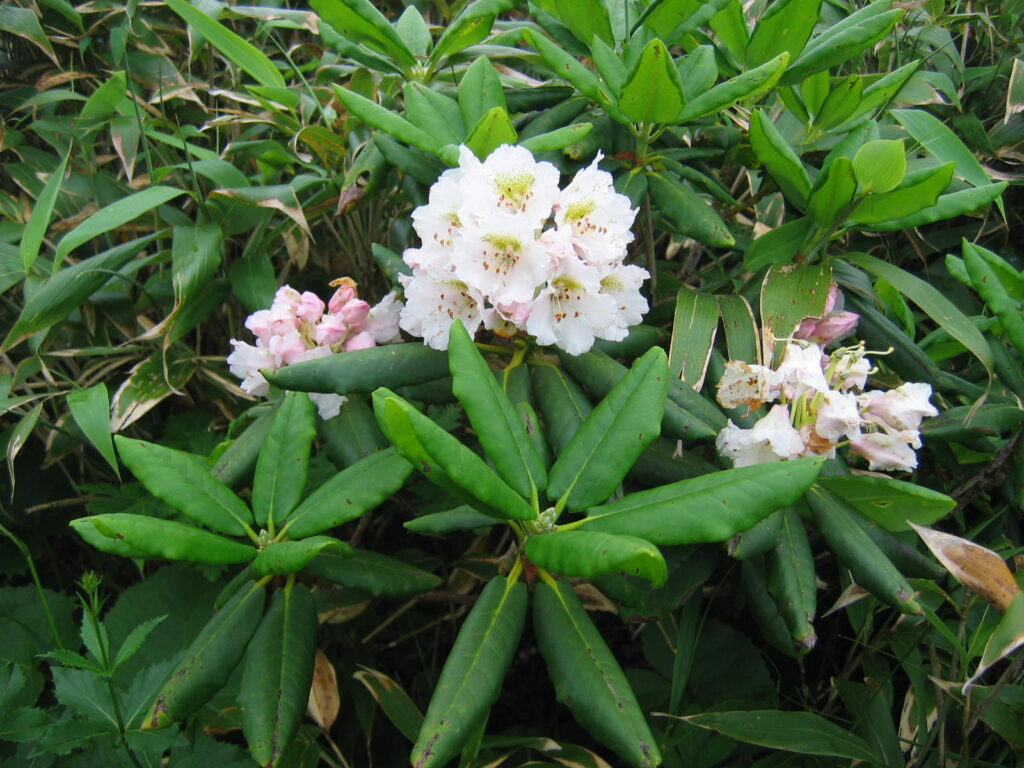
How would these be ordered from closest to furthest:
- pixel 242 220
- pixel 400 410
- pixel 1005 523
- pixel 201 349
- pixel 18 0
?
pixel 400 410
pixel 1005 523
pixel 242 220
pixel 201 349
pixel 18 0

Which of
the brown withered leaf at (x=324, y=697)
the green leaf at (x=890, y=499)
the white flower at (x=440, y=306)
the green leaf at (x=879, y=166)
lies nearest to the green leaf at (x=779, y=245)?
the green leaf at (x=879, y=166)

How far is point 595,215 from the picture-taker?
3.23 feet

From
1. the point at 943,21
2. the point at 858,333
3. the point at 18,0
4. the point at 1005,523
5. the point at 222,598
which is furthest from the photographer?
the point at 18,0

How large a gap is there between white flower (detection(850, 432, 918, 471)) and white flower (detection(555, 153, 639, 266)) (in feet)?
1.26

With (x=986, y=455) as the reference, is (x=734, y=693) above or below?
below

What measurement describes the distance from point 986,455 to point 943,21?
3.25ft

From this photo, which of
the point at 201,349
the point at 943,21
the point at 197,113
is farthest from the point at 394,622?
the point at 943,21

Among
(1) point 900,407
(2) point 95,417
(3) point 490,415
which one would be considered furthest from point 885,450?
(2) point 95,417

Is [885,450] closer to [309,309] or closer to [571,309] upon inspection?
[571,309]

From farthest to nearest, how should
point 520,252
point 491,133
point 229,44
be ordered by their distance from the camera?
point 229,44 → point 491,133 → point 520,252

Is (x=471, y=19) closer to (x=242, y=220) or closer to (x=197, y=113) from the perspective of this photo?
(x=242, y=220)

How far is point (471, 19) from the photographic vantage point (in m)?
1.26

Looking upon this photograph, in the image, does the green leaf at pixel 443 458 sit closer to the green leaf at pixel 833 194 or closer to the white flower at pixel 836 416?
the white flower at pixel 836 416

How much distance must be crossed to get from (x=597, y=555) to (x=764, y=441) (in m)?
0.36
